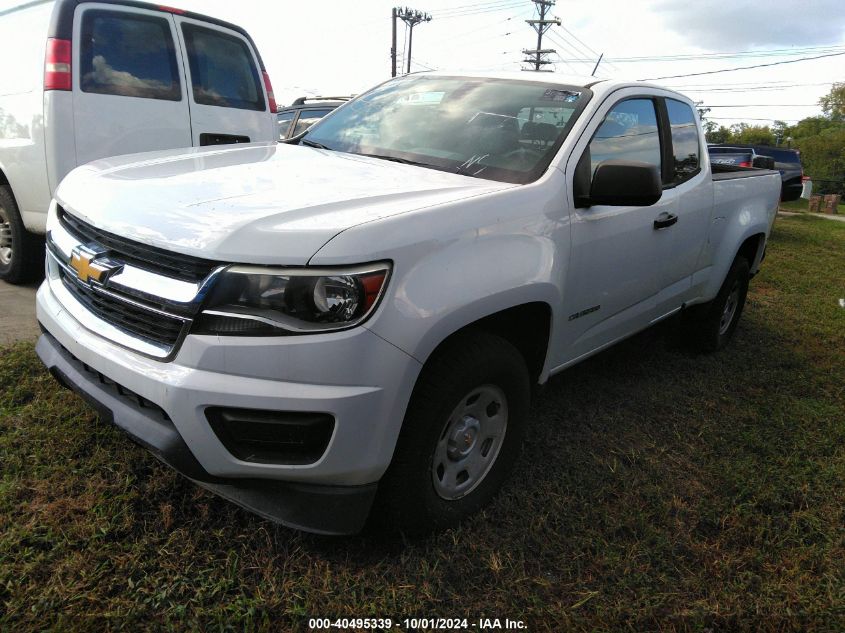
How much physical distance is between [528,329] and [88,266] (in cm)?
160

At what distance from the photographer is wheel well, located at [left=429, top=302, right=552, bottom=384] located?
2410 millimetres

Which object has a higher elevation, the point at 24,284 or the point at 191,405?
the point at 191,405

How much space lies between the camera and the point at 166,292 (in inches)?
72.6

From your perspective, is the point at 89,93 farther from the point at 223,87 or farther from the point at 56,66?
the point at 223,87

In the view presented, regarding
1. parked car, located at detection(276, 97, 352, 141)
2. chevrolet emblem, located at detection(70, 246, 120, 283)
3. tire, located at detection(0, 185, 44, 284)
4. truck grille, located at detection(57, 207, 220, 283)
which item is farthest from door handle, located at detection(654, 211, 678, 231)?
parked car, located at detection(276, 97, 352, 141)

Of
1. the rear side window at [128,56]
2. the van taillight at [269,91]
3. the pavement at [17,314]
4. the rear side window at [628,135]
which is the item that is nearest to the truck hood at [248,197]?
the rear side window at [628,135]

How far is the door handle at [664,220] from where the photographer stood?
3207 mm

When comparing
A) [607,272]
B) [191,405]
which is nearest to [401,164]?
[607,272]

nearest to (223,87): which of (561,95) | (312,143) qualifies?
(312,143)

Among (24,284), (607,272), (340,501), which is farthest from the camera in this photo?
(24,284)

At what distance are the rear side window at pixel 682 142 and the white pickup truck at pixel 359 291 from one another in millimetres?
625

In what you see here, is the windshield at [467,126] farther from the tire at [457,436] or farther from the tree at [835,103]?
the tree at [835,103]

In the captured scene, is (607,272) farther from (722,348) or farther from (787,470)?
(722,348)

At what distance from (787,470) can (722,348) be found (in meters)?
1.89
